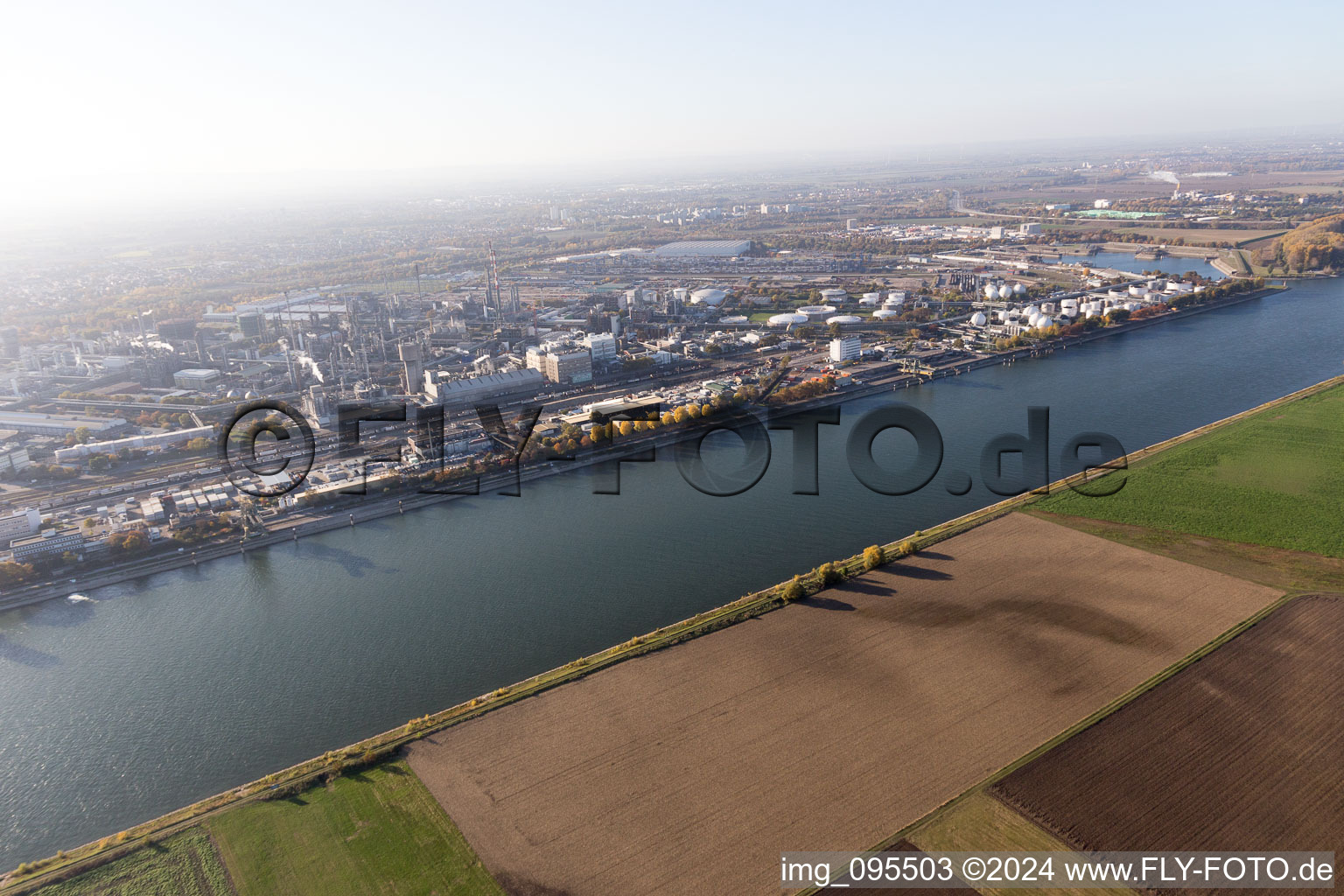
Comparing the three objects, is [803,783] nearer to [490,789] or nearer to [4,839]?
[490,789]

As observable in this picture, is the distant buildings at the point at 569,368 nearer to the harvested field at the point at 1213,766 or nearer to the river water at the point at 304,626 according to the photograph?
the river water at the point at 304,626

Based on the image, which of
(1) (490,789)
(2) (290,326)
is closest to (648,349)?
(2) (290,326)

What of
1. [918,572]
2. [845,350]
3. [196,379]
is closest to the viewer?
[918,572]

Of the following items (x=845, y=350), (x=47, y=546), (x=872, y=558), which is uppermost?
(x=845, y=350)

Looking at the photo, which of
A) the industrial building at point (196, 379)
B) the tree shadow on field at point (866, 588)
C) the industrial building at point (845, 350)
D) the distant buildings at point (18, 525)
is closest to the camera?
the tree shadow on field at point (866, 588)

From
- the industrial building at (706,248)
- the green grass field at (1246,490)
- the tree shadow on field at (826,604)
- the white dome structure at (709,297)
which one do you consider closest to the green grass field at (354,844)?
the tree shadow on field at (826,604)

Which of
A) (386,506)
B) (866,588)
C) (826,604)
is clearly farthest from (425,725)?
(386,506)

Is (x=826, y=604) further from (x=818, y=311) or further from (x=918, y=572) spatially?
(x=818, y=311)
